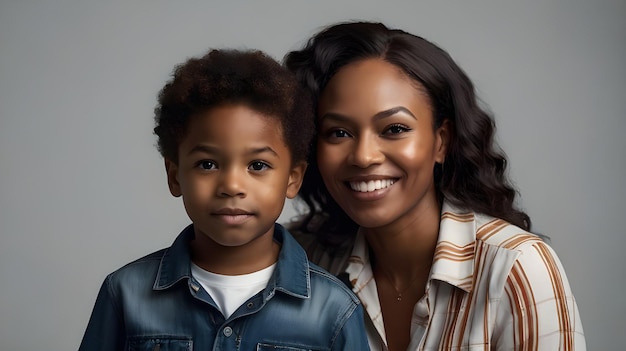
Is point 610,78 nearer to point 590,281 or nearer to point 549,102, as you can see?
point 549,102

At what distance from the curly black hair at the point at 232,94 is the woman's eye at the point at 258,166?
90mm

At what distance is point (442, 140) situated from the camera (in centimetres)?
298

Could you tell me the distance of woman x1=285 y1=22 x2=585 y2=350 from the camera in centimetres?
274

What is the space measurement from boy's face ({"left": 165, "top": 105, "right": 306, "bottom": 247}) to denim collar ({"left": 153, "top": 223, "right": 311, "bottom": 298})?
11 centimetres

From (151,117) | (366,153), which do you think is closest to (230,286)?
(366,153)

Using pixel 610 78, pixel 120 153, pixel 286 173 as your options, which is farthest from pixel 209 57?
pixel 610 78

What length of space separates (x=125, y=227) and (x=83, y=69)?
664mm

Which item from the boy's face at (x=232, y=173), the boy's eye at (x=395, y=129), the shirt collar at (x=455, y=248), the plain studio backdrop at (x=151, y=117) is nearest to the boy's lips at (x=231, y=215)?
the boy's face at (x=232, y=173)

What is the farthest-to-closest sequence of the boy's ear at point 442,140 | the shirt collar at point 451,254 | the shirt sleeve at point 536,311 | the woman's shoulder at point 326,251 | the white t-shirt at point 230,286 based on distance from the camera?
the woman's shoulder at point 326,251 < the boy's ear at point 442,140 < the shirt collar at point 451,254 < the shirt sleeve at point 536,311 < the white t-shirt at point 230,286

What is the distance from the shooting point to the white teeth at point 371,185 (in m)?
2.79

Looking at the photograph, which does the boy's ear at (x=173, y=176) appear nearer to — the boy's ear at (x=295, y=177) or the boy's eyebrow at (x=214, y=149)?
the boy's eyebrow at (x=214, y=149)

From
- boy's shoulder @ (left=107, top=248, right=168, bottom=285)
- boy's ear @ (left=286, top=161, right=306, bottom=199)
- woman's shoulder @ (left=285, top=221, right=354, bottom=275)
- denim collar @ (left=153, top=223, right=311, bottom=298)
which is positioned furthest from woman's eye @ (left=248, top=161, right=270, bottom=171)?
woman's shoulder @ (left=285, top=221, right=354, bottom=275)

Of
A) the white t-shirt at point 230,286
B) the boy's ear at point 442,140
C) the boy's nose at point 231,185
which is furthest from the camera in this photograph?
the boy's ear at point 442,140

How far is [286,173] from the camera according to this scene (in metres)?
2.40
